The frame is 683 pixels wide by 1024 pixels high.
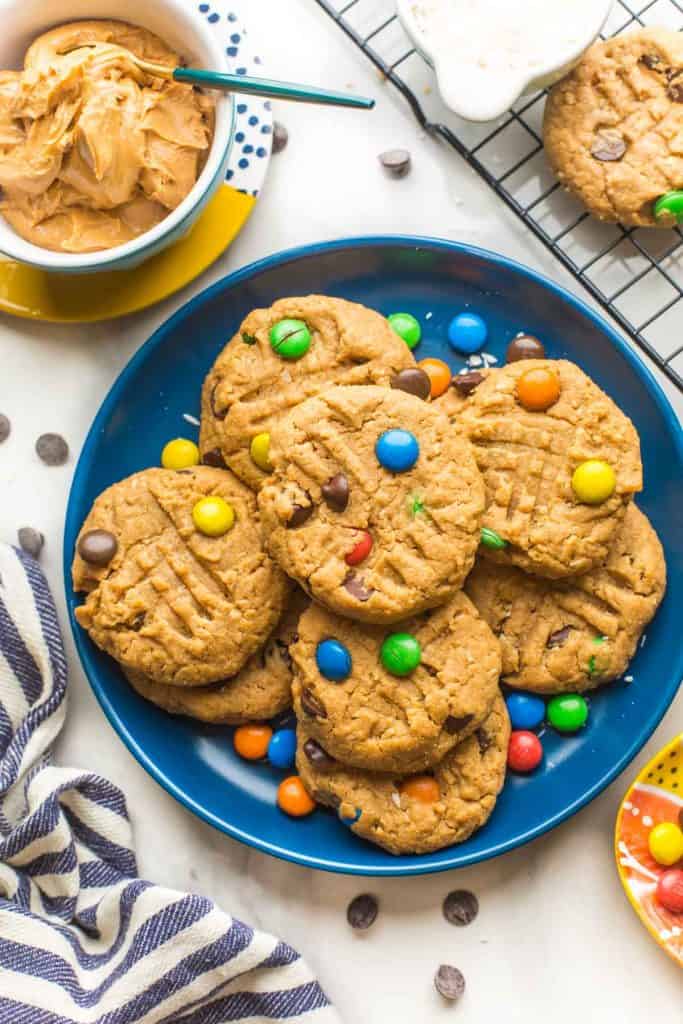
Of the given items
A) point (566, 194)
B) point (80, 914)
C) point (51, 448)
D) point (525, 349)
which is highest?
point (566, 194)

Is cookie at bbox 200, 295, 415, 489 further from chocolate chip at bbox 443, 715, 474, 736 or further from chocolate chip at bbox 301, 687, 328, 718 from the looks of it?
chocolate chip at bbox 443, 715, 474, 736

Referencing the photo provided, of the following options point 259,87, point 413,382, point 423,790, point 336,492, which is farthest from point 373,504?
point 259,87

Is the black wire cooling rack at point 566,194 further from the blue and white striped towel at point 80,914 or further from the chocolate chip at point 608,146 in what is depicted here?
the blue and white striped towel at point 80,914

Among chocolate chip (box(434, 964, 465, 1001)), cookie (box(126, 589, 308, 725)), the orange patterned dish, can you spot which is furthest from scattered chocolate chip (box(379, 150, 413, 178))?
chocolate chip (box(434, 964, 465, 1001))

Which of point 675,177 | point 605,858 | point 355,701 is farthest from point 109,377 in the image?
point 605,858

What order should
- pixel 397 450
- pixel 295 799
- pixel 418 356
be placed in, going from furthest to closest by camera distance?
1. pixel 418 356
2. pixel 295 799
3. pixel 397 450

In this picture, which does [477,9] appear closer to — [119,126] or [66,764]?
[119,126]

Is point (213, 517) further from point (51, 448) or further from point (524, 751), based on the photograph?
point (524, 751)

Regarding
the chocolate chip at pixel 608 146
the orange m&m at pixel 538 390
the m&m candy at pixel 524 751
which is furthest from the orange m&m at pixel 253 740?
the chocolate chip at pixel 608 146
